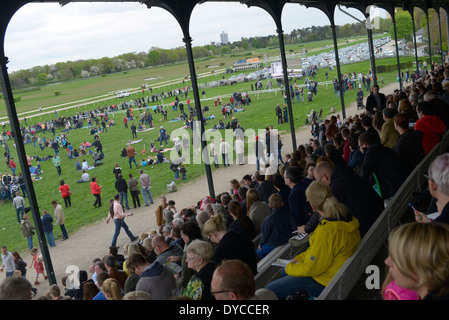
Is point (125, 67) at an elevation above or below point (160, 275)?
above

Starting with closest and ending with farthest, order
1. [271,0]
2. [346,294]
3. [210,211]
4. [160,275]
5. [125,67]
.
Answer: [346,294], [160,275], [210,211], [271,0], [125,67]

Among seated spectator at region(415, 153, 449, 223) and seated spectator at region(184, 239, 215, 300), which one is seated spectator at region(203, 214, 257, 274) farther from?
seated spectator at region(415, 153, 449, 223)

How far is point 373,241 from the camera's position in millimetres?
3400

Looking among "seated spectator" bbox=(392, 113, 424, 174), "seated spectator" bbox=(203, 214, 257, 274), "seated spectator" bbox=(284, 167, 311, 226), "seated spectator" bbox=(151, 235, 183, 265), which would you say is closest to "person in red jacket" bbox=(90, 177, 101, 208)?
"seated spectator" bbox=(151, 235, 183, 265)

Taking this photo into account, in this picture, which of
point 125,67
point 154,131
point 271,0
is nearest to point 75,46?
point 125,67

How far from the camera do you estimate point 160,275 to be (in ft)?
11.9

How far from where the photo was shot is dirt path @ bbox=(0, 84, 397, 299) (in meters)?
10.9

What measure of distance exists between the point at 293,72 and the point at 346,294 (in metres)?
55.5

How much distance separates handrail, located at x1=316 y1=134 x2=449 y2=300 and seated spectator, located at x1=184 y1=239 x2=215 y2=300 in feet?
2.80

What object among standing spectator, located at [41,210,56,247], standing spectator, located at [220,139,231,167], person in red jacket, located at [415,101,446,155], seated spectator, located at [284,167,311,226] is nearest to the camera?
seated spectator, located at [284,167,311,226]

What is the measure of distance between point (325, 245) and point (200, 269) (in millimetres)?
945

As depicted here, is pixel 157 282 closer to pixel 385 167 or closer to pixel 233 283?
pixel 233 283

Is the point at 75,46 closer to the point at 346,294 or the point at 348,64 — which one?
the point at 348,64
